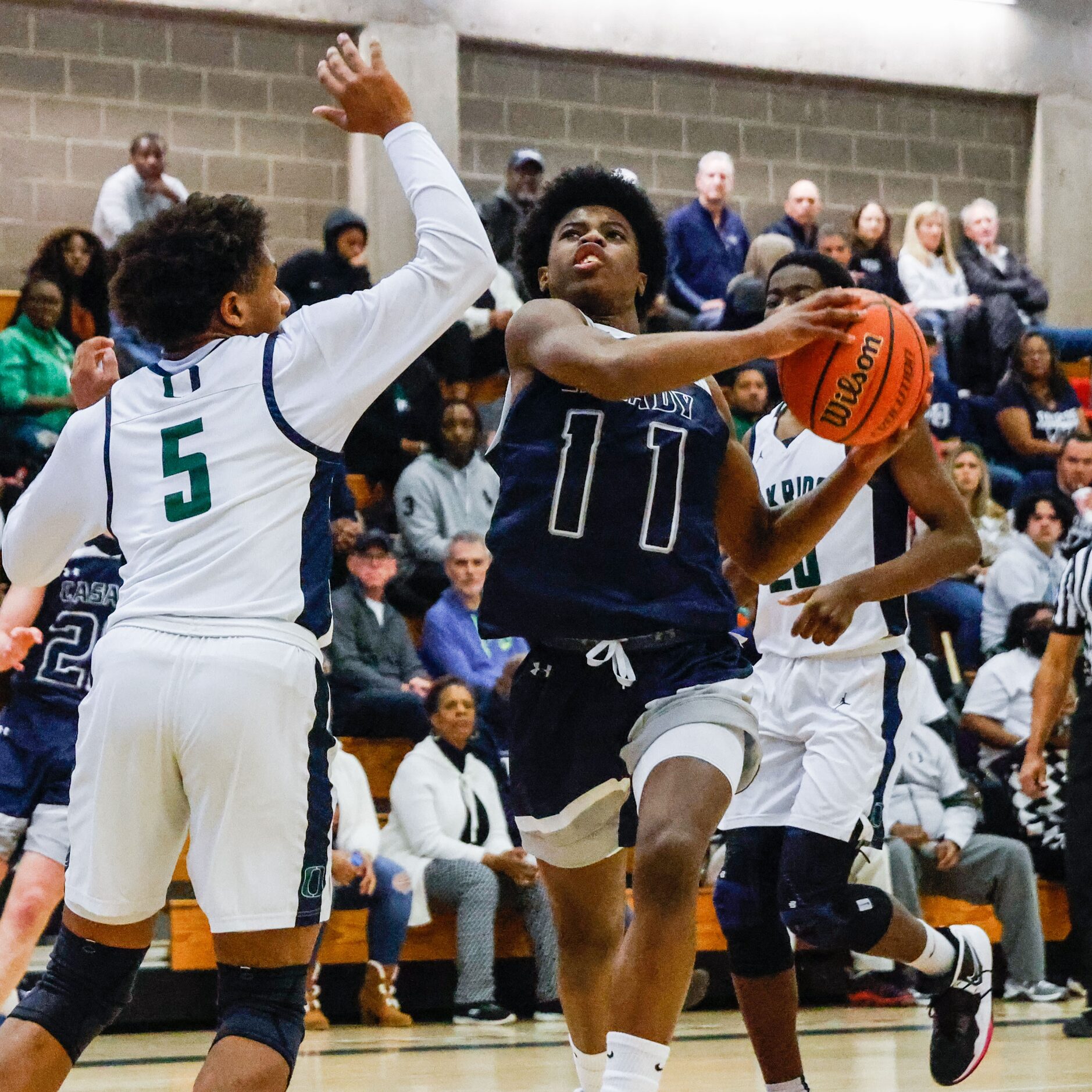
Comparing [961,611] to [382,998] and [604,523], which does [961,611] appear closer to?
[382,998]

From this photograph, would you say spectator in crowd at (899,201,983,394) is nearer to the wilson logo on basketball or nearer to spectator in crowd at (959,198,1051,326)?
spectator in crowd at (959,198,1051,326)

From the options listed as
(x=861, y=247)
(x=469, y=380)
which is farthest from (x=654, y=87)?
(x=469, y=380)

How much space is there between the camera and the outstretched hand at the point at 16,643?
387 centimetres

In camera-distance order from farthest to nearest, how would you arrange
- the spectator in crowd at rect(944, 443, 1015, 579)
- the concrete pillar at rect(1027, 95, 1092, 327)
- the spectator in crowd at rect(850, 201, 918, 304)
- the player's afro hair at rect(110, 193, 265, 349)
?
the concrete pillar at rect(1027, 95, 1092, 327), the spectator in crowd at rect(850, 201, 918, 304), the spectator in crowd at rect(944, 443, 1015, 579), the player's afro hair at rect(110, 193, 265, 349)

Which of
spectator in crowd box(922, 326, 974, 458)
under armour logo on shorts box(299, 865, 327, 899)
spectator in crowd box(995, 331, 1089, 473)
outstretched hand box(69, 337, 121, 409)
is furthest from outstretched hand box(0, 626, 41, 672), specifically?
spectator in crowd box(995, 331, 1089, 473)

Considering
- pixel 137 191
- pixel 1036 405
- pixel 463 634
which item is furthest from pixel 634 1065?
pixel 1036 405

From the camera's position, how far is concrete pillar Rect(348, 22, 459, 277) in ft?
42.3

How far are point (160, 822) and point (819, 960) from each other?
568cm

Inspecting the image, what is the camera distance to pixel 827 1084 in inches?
214

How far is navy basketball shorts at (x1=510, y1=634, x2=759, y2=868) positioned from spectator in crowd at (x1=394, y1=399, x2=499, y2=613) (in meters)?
5.33

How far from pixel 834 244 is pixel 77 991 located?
9881 mm

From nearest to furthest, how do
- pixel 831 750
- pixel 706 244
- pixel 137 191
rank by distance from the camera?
1. pixel 831 750
2. pixel 137 191
3. pixel 706 244

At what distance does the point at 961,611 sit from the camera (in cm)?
1029

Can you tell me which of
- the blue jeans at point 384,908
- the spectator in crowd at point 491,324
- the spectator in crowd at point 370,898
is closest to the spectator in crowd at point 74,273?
the spectator in crowd at point 491,324
